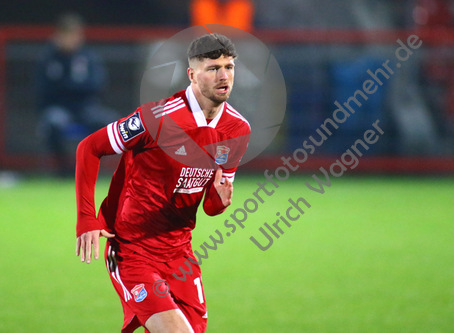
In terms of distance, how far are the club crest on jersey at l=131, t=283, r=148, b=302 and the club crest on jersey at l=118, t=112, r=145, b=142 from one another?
0.78 m

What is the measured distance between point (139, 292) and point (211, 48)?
1323mm

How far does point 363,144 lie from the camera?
1101 centimetres

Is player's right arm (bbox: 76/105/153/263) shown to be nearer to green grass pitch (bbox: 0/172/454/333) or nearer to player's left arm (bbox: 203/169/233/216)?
player's left arm (bbox: 203/169/233/216)

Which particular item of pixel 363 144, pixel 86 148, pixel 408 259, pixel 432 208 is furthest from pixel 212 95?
pixel 363 144

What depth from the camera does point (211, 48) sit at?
3061mm

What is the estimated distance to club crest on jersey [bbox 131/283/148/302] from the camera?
3.09 meters

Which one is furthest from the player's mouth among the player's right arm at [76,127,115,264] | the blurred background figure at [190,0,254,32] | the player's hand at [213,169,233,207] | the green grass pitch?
the blurred background figure at [190,0,254,32]

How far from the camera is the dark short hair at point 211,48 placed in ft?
10.0

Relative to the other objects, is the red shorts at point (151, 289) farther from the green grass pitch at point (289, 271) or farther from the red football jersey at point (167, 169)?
the green grass pitch at point (289, 271)

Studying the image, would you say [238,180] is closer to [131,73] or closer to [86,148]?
[131,73]

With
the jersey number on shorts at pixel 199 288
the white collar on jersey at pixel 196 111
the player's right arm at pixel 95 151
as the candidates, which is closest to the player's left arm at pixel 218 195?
the white collar on jersey at pixel 196 111

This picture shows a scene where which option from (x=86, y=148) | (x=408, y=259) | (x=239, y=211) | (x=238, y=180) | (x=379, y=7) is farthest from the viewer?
(x=379, y=7)

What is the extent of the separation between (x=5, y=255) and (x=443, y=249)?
4639 mm

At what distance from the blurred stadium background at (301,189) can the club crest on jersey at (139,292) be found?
120 centimetres
